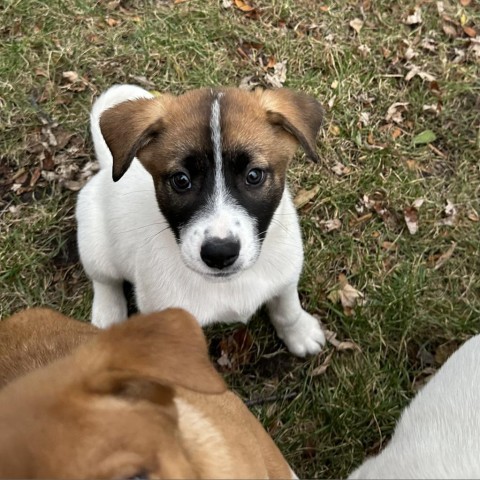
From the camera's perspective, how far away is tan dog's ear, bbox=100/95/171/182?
303 centimetres

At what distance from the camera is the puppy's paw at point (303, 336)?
401 cm

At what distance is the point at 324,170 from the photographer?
15.6 ft

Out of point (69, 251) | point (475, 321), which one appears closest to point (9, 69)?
point (69, 251)

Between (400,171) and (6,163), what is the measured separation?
3235 millimetres

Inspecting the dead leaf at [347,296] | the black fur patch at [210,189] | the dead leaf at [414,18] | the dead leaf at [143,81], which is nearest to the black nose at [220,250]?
the black fur patch at [210,189]

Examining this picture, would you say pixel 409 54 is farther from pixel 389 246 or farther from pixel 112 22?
pixel 112 22

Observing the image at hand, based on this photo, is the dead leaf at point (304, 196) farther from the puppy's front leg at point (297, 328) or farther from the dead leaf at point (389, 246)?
the puppy's front leg at point (297, 328)

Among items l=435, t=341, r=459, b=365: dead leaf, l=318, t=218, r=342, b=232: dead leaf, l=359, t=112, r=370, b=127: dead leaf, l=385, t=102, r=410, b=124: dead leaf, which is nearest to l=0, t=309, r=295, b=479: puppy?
l=435, t=341, r=459, b=365: dead leaf

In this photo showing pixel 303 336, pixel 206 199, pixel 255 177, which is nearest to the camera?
pixel 206 199

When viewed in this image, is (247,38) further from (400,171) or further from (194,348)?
(194,348)

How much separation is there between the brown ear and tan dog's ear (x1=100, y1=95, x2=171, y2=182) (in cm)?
123

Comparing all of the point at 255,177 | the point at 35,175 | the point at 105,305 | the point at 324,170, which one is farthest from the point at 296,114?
the point at 35,175

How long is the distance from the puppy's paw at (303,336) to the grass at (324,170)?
A: 140mm

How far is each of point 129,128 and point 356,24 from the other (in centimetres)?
309
